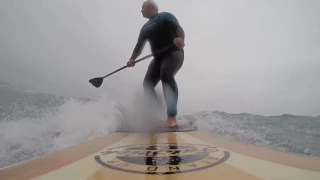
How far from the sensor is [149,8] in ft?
10.2

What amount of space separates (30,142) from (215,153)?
6.15 feet

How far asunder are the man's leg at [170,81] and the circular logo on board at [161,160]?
146cm

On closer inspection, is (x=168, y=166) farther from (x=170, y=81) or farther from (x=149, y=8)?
(x=149, y=8)

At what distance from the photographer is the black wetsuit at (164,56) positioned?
2.82m

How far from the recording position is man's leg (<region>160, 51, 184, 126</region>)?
2771 millimetres

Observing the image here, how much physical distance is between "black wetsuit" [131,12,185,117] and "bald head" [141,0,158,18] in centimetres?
8

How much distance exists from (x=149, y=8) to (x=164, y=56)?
700 mm

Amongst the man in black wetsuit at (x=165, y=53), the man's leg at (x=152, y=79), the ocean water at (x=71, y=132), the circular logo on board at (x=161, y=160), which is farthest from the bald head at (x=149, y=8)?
the circular logo on board at (x=161, y=160)

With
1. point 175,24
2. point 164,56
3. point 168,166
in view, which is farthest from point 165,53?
point 168,166

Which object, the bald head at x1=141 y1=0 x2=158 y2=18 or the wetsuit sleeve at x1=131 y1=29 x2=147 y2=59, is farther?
the wetsuit sleeve at x1=131 y1=29 x2=147 y2=59

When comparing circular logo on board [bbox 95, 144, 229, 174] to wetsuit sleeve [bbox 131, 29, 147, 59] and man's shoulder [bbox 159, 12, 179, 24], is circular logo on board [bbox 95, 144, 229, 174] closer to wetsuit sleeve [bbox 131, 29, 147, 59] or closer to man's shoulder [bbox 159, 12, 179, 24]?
man's shoulder [bbox 159, 12, 179, 24]

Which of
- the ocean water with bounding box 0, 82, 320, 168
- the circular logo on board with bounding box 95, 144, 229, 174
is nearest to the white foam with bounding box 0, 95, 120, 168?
the ocean water with bounding box 0, 82, 320, 168

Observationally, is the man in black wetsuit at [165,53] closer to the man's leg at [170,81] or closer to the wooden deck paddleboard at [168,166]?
the man's leg at [170,81]

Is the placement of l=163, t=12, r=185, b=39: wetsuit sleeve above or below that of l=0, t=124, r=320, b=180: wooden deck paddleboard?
above
